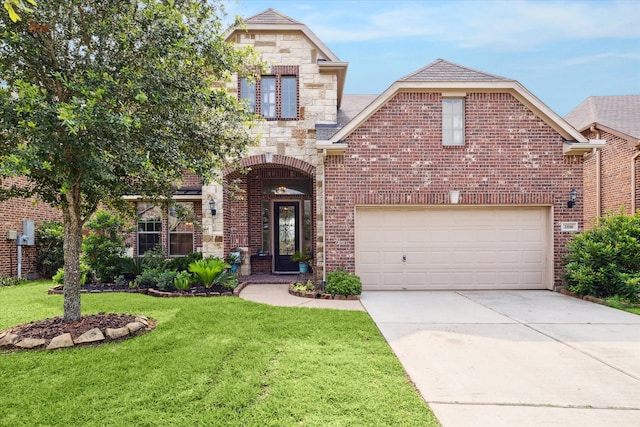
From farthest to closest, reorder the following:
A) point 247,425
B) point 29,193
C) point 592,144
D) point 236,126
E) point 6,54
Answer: point 592,144 < point 236,126 < point 29,193 < point 6,54 < point 247,425

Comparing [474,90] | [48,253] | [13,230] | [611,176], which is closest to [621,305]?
[474,90]

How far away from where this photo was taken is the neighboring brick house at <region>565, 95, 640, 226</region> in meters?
12.1

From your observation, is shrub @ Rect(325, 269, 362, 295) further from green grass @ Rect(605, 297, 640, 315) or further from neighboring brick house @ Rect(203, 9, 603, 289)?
green grass @ Rect(605, 297, 640, 315)

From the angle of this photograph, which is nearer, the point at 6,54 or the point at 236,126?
the point at 6,54

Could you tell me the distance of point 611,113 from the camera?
1406 centimetres

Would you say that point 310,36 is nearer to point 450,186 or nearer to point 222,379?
point 450,186

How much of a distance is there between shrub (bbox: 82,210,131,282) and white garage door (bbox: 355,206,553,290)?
6944mm

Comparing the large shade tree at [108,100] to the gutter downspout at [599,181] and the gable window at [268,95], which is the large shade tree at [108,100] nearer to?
the gable window at [268,95]

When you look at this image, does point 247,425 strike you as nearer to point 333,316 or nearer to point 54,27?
point 333,316

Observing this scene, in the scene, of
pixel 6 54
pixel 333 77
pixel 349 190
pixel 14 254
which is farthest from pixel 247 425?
pixel 14 254

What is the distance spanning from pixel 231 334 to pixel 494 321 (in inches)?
180

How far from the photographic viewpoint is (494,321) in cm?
629

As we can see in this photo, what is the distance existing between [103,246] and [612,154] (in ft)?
57.8

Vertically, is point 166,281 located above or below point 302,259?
below
